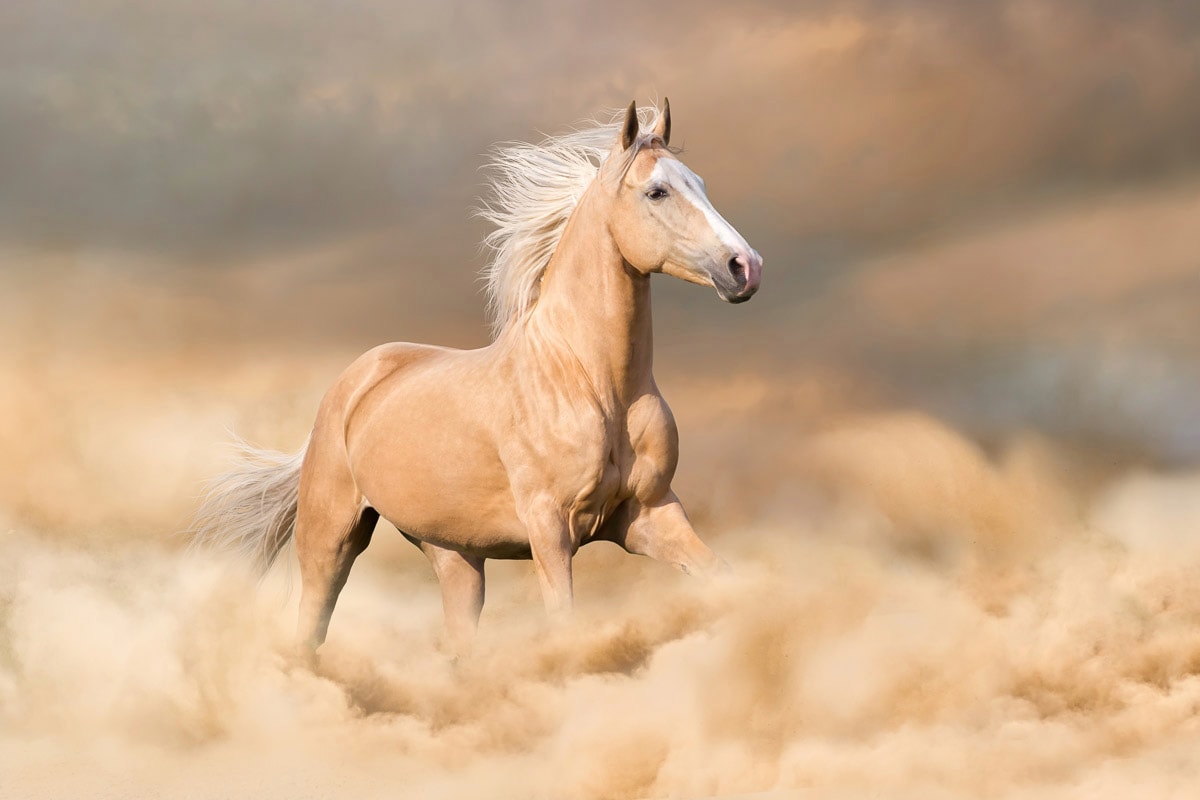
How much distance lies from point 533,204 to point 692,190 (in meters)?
1.17

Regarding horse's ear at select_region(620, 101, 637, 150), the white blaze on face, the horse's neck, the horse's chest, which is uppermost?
horse's ear at select_region(620, 101, 637, 150)

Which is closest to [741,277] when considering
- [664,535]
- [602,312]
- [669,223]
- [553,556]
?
[669,223]

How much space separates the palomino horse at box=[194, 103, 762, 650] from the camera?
704 cm

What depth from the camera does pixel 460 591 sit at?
28.8 ft

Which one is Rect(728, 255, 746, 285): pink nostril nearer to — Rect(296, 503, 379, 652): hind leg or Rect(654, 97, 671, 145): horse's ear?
Rect(654, 97, 671, 145): horse's ear

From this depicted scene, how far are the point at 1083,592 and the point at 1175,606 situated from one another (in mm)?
407

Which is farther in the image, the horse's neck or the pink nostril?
the horse's neck

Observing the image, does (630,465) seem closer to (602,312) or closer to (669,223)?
(602,312)

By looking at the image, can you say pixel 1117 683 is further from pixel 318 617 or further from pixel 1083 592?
pixel 318 617

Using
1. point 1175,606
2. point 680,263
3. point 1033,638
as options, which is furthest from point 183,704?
point 1175,606


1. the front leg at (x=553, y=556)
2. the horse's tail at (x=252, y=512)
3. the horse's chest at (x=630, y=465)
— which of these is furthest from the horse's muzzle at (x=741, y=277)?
the horse's tail at (x=252, y=512)

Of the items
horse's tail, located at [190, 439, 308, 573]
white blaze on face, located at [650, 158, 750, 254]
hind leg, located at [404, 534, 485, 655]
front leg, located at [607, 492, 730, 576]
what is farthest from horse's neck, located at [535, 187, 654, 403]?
horse's tail, located at [190, 439, 308, 573]

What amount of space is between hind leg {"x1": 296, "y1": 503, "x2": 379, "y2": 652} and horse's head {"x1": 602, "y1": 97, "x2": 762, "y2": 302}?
2.57 metres

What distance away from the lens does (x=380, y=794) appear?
22.3ft
